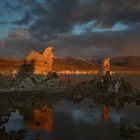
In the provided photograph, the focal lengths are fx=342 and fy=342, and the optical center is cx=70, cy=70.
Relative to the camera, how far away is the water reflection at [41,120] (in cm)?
3328

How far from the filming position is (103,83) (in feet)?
229

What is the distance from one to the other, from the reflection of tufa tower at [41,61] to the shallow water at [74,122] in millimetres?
29702

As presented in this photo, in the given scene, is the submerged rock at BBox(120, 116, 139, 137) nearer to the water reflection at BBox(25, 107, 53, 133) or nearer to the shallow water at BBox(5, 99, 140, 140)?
the shallow water at BBox(5, 99, 140, 140)

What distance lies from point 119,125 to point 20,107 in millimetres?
16037

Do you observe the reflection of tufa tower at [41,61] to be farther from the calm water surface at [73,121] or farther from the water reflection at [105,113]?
the water reflection at [105,113]

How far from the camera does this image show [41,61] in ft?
269

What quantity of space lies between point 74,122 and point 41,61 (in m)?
46.6

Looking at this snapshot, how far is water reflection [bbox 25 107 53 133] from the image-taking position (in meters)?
33.3

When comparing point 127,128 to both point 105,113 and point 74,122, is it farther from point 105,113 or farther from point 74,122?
point 105,113

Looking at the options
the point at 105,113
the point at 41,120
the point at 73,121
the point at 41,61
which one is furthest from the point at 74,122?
the point at 41,61

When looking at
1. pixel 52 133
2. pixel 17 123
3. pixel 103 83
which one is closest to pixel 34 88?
pixel 103 83

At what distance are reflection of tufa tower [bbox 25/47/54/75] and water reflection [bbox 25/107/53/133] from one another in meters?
34.9

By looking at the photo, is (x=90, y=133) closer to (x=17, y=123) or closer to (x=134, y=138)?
(x=134, y=138)

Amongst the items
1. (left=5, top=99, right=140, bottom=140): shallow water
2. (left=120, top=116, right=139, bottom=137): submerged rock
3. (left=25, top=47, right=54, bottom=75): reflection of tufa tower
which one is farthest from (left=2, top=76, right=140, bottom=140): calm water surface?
(left=25, top=47, right=54, bottom=75): reflection of tufa tower
